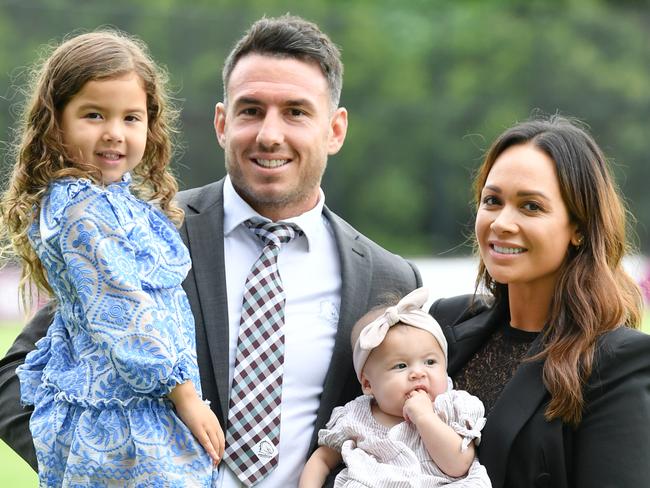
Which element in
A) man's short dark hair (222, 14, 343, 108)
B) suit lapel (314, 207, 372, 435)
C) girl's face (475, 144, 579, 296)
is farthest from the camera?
man's short dark hair (222, 14, 343, 108)

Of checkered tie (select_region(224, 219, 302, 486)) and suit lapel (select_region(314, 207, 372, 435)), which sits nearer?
checkered tie (select_region(224, 219, 302, 486))

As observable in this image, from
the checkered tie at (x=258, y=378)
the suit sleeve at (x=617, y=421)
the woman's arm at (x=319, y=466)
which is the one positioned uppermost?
the suit sleeve at (x=617, y=421)

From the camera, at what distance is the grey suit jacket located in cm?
364

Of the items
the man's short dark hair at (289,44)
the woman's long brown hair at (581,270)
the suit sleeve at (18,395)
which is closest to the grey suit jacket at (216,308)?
the suit sleeve at (18,395)

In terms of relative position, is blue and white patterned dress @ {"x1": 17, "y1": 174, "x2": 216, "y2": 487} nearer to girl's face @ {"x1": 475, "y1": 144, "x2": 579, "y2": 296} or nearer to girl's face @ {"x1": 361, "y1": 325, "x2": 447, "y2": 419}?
girl's face @ {"x1": 361, "y1": 325, "x2": 447, "y2": 419}

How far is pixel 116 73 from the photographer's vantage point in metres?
3.42

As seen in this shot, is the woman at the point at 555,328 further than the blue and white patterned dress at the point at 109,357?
Yes

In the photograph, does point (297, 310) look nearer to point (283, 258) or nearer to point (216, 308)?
point (283, 258)

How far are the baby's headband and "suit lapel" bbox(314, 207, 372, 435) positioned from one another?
13cm

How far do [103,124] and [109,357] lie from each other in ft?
2.30

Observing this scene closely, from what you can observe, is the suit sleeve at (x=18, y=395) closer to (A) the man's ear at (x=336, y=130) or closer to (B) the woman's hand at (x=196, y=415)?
(B) the woman's hand at (x=196, y=415)

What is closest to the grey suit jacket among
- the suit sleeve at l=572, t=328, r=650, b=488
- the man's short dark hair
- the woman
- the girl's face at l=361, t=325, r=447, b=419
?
the girl's face at l=361, t=325, r=447, b=419

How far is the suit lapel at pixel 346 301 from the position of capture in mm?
3795

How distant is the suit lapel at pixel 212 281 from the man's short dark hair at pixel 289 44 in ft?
1.76
